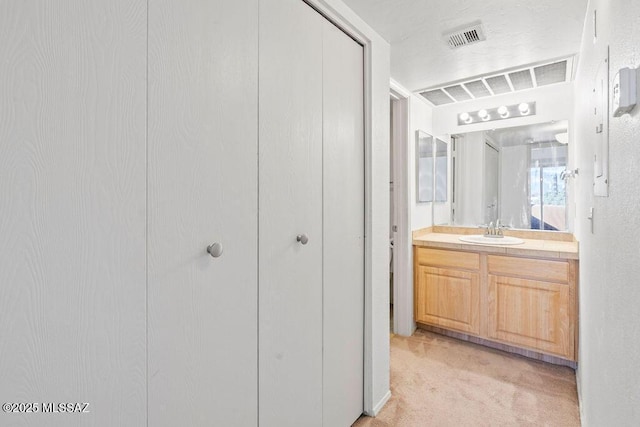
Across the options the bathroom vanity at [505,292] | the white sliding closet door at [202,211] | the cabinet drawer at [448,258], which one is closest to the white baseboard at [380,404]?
the white sliding closet door at [202,211]

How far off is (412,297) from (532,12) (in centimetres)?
226

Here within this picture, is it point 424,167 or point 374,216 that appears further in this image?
point 424,167

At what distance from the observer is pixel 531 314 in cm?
244

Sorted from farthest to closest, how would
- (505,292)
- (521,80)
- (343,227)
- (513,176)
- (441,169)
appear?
(441,169) < (513,176) < (521,80) < (505,292) < (343,227)

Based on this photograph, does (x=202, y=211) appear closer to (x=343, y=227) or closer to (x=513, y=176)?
(x=343, y=227)

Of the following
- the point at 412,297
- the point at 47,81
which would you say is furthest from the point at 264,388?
the point at 412,297

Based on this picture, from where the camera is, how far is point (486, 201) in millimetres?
3145

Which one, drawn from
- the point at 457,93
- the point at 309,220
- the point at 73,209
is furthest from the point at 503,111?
the point at 73,209

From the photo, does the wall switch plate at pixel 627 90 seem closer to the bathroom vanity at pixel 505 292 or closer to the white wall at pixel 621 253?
the white wall at pixel 621 253

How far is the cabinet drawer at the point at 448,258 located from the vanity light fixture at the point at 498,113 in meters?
1.35

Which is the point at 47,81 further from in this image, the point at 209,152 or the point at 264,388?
the point at 264,388

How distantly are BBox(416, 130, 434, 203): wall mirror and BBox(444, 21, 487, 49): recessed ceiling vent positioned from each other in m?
1.12

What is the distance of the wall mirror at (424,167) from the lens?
3117 mm

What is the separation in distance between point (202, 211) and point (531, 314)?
2516mm
